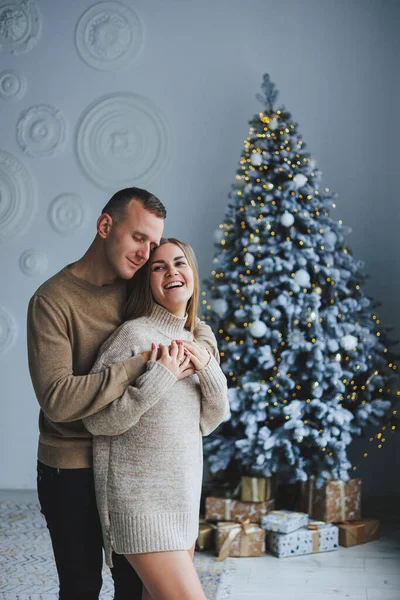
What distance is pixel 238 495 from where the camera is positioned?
3.55 metres

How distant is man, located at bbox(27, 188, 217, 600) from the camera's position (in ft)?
5.60

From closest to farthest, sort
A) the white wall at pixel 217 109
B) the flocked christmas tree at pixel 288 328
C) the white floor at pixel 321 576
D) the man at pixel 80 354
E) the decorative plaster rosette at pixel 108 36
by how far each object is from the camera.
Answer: the man at pixel 80 354 → the white floor at pixel 321 576 → the flocked christmas tree at pixel 288 328 → the white wall at pixel 217 109 → the decorative plaster rosette at pixel 108 36

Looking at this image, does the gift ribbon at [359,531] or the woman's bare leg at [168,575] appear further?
the gift ribbon at [359,531]

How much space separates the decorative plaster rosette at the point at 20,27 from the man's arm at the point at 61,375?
3.30m

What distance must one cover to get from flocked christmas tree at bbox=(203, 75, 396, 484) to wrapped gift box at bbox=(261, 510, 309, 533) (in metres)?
0.21

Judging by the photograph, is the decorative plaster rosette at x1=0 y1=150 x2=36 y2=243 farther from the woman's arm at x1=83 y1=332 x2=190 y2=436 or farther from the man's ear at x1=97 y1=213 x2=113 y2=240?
the woman's arm at x1=83 y1=332 x2=190 y2=436

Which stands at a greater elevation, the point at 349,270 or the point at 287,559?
the point at 349,270

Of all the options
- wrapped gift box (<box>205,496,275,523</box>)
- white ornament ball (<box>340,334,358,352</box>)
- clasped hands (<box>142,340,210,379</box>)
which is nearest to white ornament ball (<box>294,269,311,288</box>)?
white ornament ball (<box>340,334,358,352</box>)

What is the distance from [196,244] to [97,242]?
2.61 meters

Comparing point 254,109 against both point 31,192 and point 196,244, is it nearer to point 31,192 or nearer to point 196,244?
point 196,244

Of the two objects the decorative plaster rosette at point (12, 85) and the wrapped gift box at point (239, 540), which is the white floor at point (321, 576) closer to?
the wrapped gift box at point (239, 540)

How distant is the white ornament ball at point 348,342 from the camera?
11.3ft

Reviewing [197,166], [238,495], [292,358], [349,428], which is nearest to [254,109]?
[197,166]

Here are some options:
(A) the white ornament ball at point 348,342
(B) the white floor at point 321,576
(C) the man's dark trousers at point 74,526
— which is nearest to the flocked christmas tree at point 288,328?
(A) the white ornament ball at point 348,342
